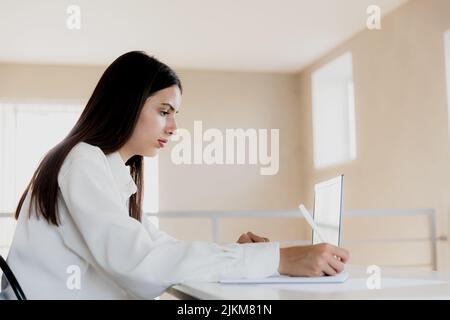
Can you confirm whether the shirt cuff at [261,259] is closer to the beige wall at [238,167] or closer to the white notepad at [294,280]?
the white notepad at [294,280]

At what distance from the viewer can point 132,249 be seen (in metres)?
0.73

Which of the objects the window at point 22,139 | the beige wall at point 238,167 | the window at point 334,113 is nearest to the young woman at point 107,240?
the window at point 334,113

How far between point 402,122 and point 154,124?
8.25 ft

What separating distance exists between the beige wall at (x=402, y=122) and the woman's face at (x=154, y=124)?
6.89 feet

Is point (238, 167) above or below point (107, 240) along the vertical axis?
above

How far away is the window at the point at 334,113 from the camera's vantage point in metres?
4.12

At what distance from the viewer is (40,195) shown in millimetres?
790

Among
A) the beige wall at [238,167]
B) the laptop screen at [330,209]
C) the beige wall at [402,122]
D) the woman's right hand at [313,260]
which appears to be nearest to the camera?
the woman's right hand at [313,260]

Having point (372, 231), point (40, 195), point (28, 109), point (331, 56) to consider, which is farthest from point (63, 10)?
point (40, 195)

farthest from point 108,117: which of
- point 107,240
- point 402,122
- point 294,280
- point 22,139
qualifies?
point 22,139

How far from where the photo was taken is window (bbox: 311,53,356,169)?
4.12m

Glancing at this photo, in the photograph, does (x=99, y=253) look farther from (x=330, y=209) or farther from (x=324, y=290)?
(x=330, y=209)

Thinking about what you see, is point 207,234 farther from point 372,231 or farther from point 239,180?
point 372,231

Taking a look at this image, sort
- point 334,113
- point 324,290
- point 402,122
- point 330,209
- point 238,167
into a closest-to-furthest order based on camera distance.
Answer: point 324,290
point 330,209
point 402,122
point 334,113
point 238,167
